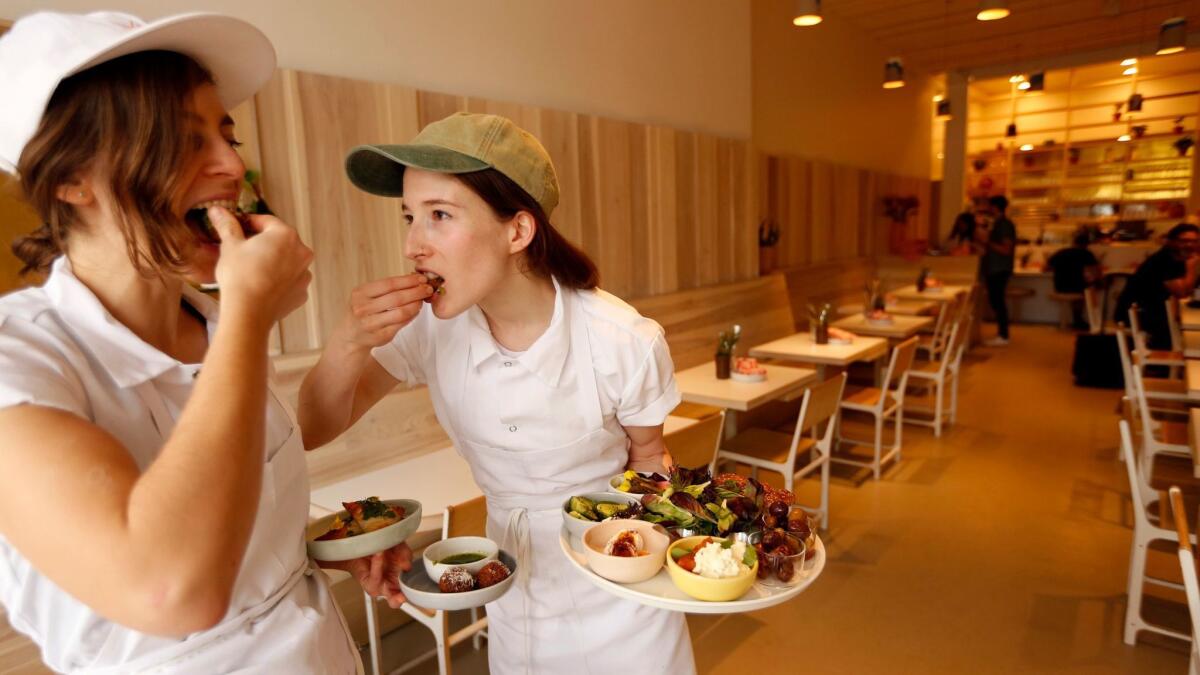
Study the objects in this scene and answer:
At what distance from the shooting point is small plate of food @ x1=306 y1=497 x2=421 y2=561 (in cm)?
115

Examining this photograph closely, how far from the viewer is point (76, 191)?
0.81 meters

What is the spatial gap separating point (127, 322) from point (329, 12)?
249cm

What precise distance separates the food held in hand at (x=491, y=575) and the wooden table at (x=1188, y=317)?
5.68 m

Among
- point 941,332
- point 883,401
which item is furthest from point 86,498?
point 941,332

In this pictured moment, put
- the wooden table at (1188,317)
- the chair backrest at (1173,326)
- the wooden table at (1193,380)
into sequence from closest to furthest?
the wooden table at (1193,380)
the wooden table at (1188,317)
the chair backrest at (1173,326)

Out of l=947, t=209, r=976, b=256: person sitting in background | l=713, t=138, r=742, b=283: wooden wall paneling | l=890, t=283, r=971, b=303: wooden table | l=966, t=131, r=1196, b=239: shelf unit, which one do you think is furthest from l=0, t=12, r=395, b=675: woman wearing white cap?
l=966, t=131, r=1196, b=239: shelf unit

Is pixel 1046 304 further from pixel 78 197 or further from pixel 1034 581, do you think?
pixel 78 197

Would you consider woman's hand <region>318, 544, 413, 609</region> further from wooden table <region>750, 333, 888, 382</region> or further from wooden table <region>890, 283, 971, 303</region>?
wooden table <region>890, 283, 971, 303</region>

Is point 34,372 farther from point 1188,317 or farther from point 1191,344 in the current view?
point 1188,317

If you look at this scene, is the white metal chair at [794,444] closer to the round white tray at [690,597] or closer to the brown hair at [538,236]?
the brown hair at [538,236]

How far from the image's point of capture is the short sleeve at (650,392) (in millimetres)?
1474

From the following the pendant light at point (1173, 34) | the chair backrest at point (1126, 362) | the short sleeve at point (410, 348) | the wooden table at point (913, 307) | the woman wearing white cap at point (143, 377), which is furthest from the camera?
the pendant light at point (1173, 34)

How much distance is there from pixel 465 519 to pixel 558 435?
685 mm

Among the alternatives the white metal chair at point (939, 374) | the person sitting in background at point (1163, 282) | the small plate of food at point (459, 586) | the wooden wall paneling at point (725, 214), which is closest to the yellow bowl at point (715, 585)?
the small plate of food at point (459, 586)
